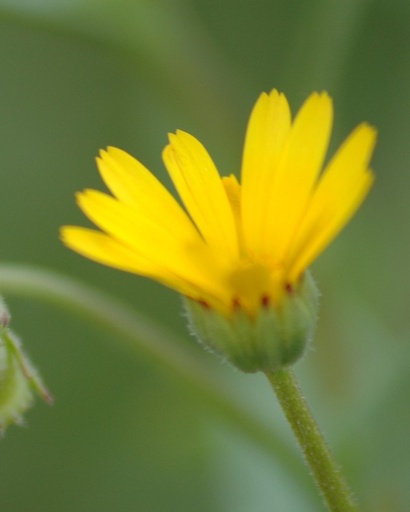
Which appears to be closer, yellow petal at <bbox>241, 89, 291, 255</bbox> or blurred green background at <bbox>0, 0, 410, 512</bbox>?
yellow petal at <bbox>241, 89, 291, 255</bbox>

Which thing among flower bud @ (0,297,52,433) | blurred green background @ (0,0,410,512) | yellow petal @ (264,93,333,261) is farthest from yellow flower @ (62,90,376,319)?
blurred green background @ (0,0,410,512)

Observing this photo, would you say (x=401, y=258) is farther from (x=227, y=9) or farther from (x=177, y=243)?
(x=177, y=243)

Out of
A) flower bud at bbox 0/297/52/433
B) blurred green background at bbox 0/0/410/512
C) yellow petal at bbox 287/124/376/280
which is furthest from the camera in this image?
blurred green background at bbox 0/0/410/512

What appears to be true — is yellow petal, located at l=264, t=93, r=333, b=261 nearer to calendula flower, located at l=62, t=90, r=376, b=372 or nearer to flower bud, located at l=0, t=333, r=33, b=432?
calendula flower, located at l=62, t=90, r=376, b=372

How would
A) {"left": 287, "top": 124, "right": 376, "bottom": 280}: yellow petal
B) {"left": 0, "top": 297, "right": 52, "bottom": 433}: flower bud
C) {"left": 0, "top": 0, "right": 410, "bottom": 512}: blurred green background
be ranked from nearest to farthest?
1. {"left": 287, "top": 124, "right": 376, "bottom": 280}: yellow petal
2. {"left": 0, "top": 297, "right": 52, "bottom": 433}: flower bud
3. {"left": 0, "top": 0, "right": 410, "bottom": 512}: blurred green background

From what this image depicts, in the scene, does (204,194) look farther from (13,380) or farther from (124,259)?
(13,380)

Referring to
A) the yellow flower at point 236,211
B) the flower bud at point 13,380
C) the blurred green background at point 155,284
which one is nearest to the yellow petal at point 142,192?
the yellow flower at point 236,211

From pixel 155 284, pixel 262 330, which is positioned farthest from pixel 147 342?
pixel 155 284
